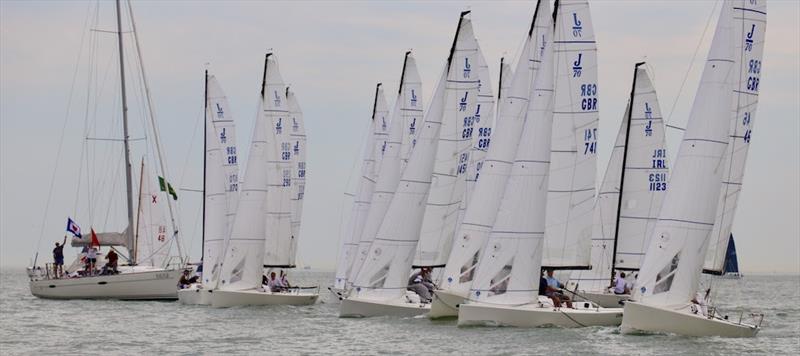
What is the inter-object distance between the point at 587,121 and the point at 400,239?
653 centimetres

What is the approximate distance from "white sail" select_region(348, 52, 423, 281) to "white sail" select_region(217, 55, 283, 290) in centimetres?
320

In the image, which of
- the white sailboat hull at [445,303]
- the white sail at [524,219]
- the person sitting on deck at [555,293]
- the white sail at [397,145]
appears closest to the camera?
the white sail at [524,219]

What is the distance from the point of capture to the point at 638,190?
45.2 m

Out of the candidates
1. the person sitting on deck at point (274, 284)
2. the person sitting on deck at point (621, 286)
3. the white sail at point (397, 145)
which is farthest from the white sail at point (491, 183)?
the person sitting on deck at point (274, 284)

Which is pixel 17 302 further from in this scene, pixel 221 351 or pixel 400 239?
pixel 221 351

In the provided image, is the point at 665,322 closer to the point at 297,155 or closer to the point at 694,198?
the point at 694,198

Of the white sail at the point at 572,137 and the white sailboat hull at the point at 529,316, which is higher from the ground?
the white sail at the point at 572,137

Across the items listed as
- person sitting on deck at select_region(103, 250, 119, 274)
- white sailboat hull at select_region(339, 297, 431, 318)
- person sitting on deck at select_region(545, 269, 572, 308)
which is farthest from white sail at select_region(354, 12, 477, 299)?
person sitting on deck at select_region(103, 250, 119, 274)

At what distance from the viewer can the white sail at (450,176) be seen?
41.8 metres

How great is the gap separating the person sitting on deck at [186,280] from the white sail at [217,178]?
324 centimetres

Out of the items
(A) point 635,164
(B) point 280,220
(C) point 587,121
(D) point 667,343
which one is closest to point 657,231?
(D) point 667,343

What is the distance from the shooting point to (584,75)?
36.7 meters

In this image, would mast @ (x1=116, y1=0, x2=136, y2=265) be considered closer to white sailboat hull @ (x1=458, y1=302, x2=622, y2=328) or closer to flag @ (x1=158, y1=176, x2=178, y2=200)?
flag @ (x1=158, y1=176, x2=178, y2=200)

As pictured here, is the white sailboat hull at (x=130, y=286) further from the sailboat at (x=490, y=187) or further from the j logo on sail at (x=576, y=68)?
the j logo on sail at (x=576, y=68)
